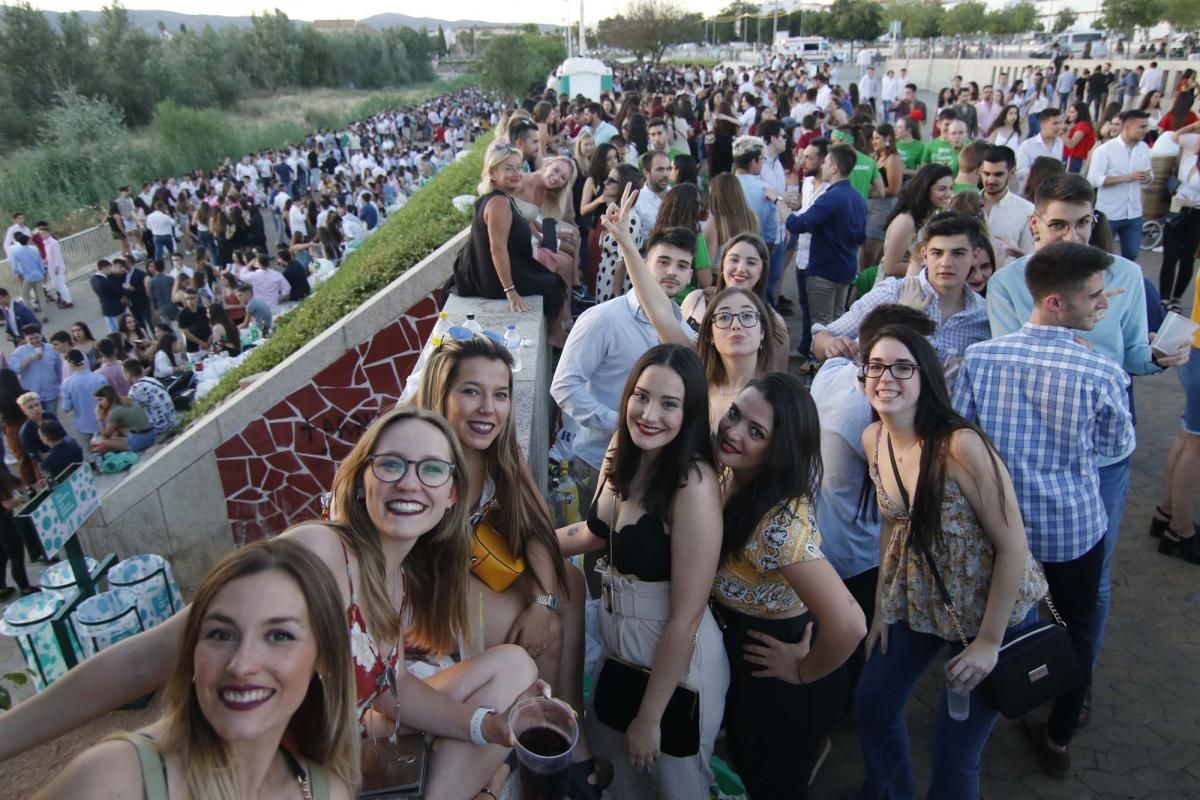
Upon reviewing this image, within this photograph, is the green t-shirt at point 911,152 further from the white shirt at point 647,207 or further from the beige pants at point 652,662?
the beige pants at point 652,662

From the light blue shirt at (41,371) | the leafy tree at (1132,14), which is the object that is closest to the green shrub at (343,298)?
the light blue shirt at (41,371)

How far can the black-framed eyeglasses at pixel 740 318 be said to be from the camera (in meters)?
3.46

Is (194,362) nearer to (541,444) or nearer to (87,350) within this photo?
(87,350)

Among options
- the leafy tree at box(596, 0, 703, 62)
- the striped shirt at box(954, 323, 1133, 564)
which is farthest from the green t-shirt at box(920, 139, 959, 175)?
the leafy tree at box(596, 0, 703, 62)

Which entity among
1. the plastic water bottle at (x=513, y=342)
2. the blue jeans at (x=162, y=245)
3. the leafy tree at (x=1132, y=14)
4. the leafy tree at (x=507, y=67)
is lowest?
the blue jeans at (x=162, y=245)

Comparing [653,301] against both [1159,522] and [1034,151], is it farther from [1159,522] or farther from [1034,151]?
[1034,151]

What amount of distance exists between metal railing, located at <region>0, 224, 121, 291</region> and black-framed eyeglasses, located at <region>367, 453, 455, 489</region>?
22.7 m

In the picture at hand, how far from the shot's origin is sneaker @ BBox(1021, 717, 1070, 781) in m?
3.31

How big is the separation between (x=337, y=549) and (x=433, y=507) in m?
0.33

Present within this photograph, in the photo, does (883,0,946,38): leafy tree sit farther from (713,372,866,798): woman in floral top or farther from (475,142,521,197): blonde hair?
(713,372,866,798): woman in floral top

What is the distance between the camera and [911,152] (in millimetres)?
9820

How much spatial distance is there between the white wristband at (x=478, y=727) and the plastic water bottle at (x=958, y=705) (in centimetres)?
154

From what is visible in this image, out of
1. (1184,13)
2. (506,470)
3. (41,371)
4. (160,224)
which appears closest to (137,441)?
(41,371)

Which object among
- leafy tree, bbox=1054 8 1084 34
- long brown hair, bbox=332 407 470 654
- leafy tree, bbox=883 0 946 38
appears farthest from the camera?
leafy tree, bbox=883 0 946 38
